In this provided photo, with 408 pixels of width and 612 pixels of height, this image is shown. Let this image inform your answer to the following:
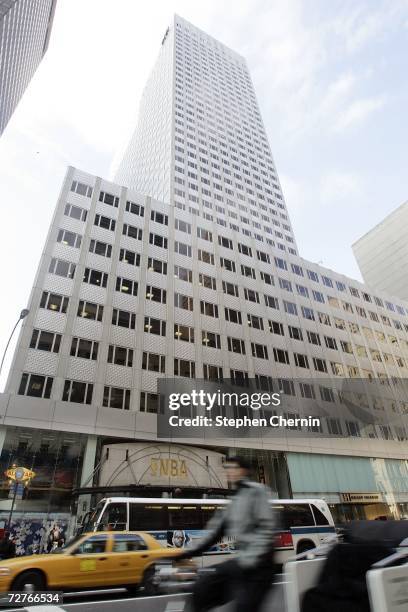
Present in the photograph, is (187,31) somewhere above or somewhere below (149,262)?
above

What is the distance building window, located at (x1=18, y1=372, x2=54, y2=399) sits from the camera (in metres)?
21.5

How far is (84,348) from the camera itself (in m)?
24.7

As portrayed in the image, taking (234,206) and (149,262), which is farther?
(234,206)

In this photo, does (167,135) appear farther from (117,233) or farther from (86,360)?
(86,360)

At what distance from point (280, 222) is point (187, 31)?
78.9 meters

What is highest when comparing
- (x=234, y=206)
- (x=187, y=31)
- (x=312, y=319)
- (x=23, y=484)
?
(x=187, y=31)

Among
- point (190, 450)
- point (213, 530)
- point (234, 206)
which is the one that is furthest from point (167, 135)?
point (213, 530)

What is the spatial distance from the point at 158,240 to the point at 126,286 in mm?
6342

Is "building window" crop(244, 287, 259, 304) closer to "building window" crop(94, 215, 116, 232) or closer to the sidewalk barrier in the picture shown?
"building window" crop(94, 215, 116, 232)

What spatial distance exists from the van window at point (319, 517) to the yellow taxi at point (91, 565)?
1011cm

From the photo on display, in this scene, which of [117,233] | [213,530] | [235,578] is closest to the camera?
[235,578]

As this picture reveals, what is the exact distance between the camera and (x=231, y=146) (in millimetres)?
82500

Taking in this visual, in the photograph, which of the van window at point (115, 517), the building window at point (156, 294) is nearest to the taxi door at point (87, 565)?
the van window at point (115, 517)

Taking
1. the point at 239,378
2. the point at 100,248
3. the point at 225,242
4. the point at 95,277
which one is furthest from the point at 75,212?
the point at 239,378
